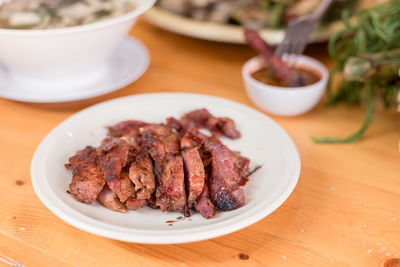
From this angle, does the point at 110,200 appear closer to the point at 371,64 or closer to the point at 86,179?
the point at 86,179

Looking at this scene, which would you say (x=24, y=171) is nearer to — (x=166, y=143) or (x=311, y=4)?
(x=166, y=143)

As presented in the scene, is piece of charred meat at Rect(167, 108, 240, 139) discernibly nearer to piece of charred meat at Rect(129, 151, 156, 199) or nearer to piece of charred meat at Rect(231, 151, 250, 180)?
piece of charred meat at Rect(231, 151, 250, 180)

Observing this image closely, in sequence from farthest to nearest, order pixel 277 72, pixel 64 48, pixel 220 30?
pixel 220 30, pixel 277 72, pixel 64 48

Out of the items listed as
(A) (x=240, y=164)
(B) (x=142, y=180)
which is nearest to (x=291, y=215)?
(A) (x=240, y=164)

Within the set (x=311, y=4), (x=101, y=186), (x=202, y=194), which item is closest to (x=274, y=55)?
(x=311, y=4)

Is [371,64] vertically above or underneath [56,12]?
above

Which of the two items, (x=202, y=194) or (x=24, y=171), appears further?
(x=24, y=171)

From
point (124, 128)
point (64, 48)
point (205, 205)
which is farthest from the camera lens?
point (64, 48)
